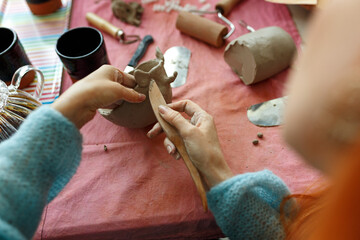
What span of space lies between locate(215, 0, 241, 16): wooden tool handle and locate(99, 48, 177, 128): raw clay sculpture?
463mm

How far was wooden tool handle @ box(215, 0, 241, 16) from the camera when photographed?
1117 mm

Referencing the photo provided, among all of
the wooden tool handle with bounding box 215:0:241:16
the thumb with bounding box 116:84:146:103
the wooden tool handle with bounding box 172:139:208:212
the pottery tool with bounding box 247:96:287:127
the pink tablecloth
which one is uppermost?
the wooden tool handle with bounding box 215:0:241:16

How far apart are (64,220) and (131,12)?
76cm

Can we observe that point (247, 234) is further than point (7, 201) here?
Yes

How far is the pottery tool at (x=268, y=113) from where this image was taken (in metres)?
0.84

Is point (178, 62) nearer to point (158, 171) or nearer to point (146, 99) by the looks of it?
point (146, 99)

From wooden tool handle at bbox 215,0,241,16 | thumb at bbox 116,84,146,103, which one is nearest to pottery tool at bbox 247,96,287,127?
thumb at bbox 116,84,146,103

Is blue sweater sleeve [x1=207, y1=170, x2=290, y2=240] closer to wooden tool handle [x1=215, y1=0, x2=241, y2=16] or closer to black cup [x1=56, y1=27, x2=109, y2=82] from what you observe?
black cup [x1=56, y1=27, x2=109, y2=82]

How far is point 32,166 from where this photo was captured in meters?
0.52

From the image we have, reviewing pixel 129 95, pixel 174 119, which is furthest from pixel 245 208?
pixel 129 95

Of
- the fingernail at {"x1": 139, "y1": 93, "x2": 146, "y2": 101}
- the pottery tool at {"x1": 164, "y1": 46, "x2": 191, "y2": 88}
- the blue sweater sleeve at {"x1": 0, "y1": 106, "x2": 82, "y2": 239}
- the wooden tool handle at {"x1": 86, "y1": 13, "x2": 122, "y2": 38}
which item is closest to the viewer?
the blue sweater sleeve at {"x1": 0, "y1": 106, "x2": 82, "y2": 239}

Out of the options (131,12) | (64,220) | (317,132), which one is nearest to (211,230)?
(64,220)

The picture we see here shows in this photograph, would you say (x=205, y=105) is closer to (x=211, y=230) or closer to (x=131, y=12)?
(x=211, y=230)

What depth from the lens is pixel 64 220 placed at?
697mm
